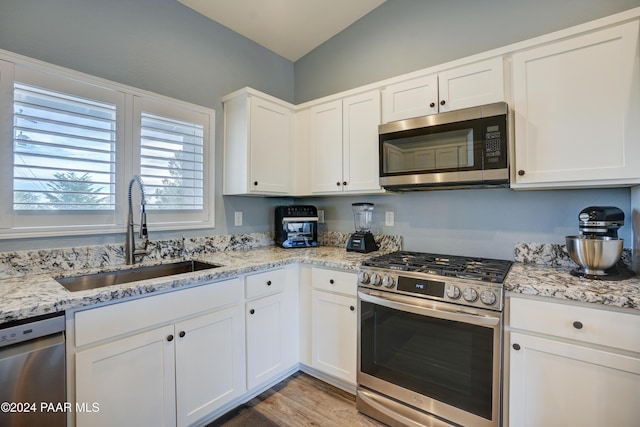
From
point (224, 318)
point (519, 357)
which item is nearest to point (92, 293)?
point (224, 318)

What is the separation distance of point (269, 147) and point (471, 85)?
5.04ft

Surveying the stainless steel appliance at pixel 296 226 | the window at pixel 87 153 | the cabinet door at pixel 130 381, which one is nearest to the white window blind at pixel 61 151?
the window at pixel 87 153

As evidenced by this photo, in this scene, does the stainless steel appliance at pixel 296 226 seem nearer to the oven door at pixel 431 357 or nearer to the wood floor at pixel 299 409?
the oven door at pixel 431 357

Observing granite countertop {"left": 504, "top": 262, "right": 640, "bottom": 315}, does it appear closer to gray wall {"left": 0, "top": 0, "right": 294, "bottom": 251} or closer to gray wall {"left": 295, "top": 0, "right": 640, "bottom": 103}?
gray wall {"left": 295, "top": 0, "right": 640, "bottom": 103}

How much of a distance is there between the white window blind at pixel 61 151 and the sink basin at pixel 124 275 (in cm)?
41

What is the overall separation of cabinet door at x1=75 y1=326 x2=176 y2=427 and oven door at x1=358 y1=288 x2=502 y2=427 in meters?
1.09

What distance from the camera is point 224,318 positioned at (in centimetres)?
173

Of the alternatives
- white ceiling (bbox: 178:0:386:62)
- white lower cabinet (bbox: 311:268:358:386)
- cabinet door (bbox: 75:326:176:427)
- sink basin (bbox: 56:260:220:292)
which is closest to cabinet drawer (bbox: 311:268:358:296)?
white lower cabinet (bbox: 311:268:358:386)

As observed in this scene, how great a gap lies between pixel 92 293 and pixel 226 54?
7.03 ft

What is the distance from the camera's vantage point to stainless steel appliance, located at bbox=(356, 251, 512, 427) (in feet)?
4.68

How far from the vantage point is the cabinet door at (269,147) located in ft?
7.75

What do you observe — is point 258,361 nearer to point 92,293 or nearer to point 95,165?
point 92,293

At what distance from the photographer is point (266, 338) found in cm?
199

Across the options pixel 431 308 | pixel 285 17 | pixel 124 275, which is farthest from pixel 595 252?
pixel 285 17
